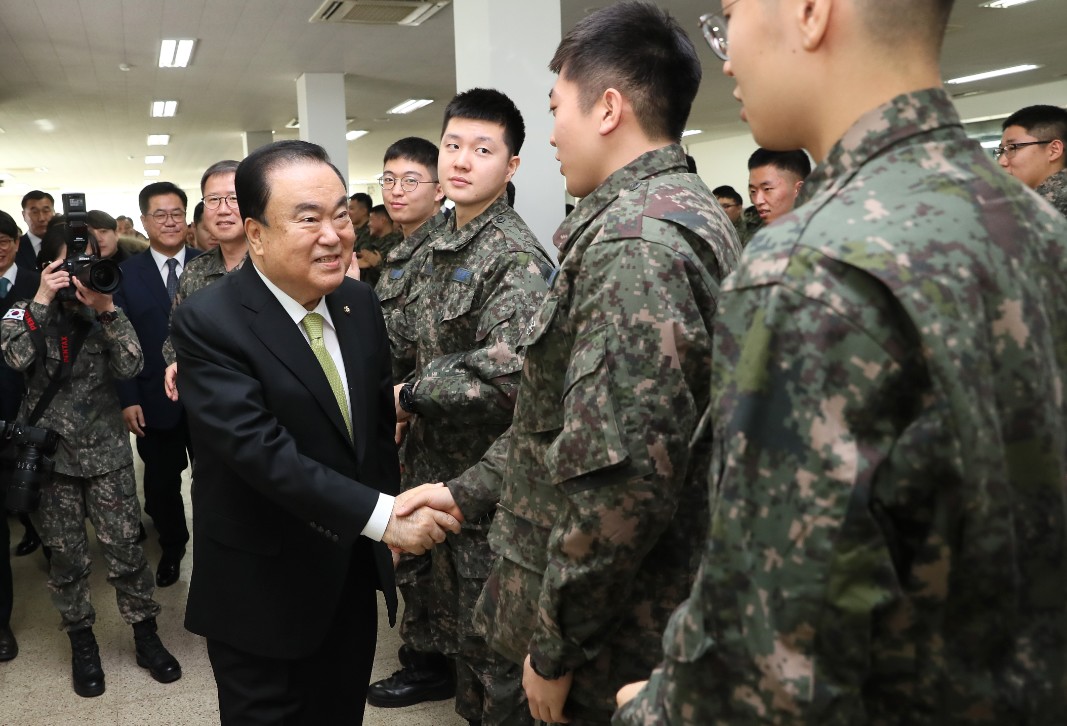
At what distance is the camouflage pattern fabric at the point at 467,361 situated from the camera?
2.09 metres

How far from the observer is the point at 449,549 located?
96.5 inches

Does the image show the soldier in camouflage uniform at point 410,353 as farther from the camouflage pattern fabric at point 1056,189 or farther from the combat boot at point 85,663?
the camouflage pattern fabric at point 1056,189

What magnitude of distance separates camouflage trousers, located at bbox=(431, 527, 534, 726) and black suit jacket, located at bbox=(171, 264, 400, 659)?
60cm

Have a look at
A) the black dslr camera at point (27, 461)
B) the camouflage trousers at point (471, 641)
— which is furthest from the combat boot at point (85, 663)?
the camouflage trousers at point (471, 641)

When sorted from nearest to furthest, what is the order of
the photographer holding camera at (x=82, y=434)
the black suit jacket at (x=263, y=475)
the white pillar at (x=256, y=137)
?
the black suit jacket at (x=263, y=475) → the photographer holding camera at (x=82, y=434) → the white pillar at (x=256, y=137)

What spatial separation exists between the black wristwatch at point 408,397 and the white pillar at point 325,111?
7253 millimetres

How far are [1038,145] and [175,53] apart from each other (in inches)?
286

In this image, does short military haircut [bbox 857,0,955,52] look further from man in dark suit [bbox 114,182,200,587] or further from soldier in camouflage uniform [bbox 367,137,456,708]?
man in dark suit [bbox 114,182,200,587]

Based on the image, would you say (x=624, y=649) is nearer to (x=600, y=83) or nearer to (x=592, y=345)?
(x=592, y=345)

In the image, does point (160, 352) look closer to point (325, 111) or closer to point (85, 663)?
point (85, 663)

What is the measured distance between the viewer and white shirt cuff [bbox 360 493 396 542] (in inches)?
65.2

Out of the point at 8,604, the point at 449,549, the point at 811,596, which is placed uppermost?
the point at 811,596

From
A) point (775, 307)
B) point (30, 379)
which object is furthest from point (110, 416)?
point (775, 307)

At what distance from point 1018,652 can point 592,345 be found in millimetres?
591
